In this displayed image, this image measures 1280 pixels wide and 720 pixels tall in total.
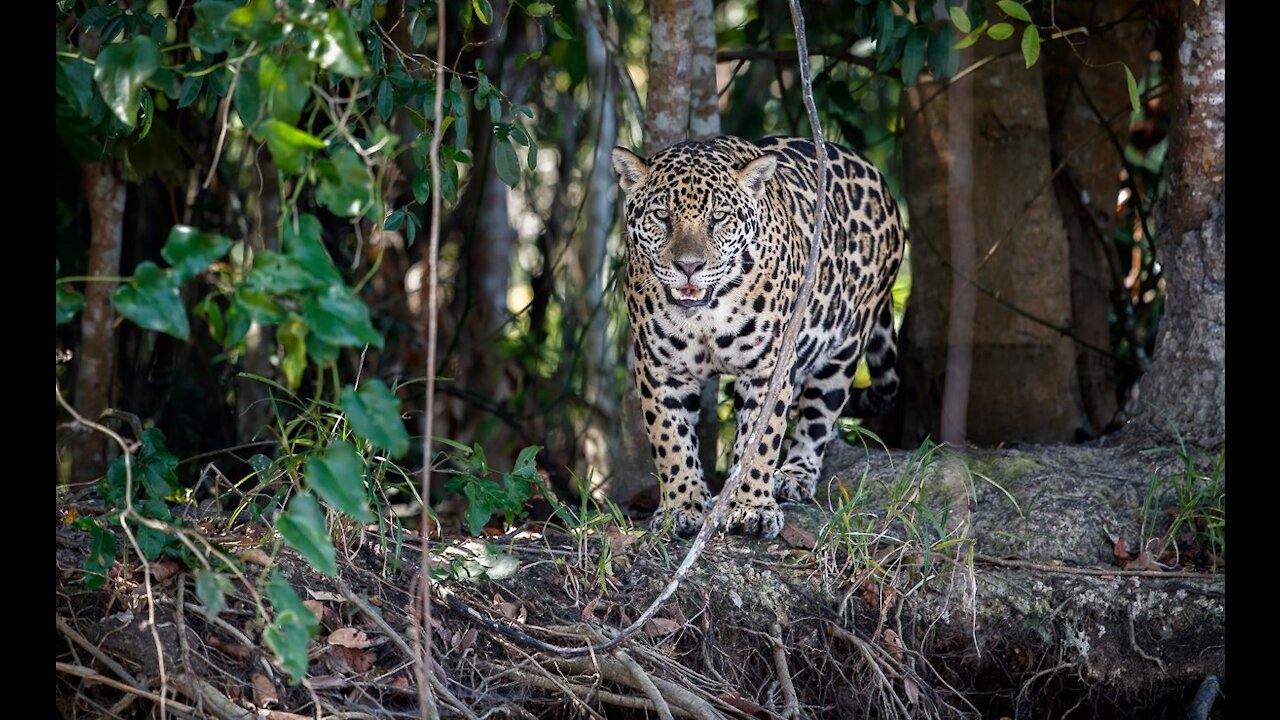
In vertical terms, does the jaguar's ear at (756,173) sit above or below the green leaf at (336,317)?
above

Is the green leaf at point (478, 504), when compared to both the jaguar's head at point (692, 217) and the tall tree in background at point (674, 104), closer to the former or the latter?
the jaguar's head at point (692, 217)

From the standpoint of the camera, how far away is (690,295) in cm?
579

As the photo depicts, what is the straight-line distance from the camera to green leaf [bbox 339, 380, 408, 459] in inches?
134

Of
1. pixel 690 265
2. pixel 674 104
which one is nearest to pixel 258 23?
pixel 690 265

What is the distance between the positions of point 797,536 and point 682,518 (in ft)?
1.62

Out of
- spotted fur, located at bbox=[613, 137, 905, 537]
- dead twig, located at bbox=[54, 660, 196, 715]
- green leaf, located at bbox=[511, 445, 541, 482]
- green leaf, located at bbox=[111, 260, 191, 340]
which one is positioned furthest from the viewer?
spotted fur, located at bbox=[613, 137, 905, 537]

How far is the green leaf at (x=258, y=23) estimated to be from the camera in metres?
3.43

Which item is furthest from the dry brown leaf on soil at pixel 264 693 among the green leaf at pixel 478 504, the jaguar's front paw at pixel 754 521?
the jaguar's front paw at pixel 754 521

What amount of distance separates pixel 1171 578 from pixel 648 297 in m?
2.45

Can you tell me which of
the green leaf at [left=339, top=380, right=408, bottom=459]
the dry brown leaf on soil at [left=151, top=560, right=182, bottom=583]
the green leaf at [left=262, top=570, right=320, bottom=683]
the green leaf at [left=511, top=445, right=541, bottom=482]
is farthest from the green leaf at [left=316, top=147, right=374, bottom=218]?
the green leaf at [left=511, top=445, right=541, bottom=482]

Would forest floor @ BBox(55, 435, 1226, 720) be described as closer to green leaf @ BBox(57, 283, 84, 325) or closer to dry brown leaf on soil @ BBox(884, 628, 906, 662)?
dry brown leaf on soil @ BBox(884, 628, 906, 662)

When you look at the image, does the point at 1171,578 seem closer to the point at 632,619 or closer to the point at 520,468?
the point at 632,619

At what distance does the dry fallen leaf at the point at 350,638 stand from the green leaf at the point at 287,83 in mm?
1834

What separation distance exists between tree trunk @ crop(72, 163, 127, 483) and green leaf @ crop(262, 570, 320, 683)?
13.2 ft
